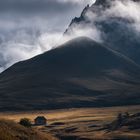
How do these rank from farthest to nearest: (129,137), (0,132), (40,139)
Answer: (129,137), (40,139), (0,132)

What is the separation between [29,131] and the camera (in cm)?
7488

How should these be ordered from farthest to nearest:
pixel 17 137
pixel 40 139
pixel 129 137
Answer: pixel 129 137, pixel 40 139, pixel 17 137

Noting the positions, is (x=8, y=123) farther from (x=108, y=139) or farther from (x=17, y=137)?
(x=108, y=139)

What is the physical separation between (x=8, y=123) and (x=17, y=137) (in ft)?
25.6

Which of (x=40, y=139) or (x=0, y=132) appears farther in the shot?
(x=40, y=139)

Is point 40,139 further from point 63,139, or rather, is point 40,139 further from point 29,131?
point 63,139

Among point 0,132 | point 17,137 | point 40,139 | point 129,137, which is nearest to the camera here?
point 0,132

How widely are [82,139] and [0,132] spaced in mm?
128567

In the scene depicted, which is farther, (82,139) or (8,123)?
(82,139)

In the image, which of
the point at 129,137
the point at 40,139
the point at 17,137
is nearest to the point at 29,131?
the point at 40,139

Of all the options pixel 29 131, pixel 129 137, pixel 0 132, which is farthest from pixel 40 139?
pixel 129 137

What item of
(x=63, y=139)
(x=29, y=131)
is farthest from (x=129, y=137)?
(x=29, y=131)

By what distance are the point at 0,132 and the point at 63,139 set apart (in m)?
132

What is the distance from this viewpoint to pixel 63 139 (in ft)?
636
